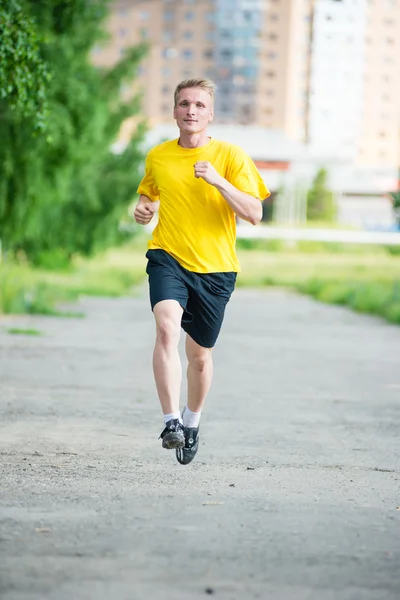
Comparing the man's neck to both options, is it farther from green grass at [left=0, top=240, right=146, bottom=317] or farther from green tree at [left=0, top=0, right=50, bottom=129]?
green grass at [left=0, top=240, right=146, bottom=317]

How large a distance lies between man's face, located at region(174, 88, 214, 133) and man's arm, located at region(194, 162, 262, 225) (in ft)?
1.26

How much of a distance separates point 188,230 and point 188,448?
1.15m

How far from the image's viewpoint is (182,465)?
671cm

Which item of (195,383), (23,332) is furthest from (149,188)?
(23,332)

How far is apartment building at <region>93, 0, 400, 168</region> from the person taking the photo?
151 metres

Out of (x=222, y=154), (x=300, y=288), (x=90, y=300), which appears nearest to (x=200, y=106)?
(x=222, y=154)

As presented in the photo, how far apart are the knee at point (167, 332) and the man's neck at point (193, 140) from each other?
92cm

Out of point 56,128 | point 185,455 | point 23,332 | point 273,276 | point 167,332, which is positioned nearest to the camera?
point 167,332

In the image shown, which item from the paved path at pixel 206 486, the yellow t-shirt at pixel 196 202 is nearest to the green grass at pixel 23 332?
the paved path at pixel 206 486

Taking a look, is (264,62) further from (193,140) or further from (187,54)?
Result: (193,140)

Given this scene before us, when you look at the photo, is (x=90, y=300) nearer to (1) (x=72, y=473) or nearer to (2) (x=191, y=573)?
(1) (x=72, y=473)

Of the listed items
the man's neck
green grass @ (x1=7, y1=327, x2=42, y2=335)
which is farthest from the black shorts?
green grass @ (x1=7, y1=327, x2=42, y2=335)

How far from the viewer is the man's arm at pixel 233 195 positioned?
20.1 feet

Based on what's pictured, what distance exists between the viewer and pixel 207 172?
6.12 metres
